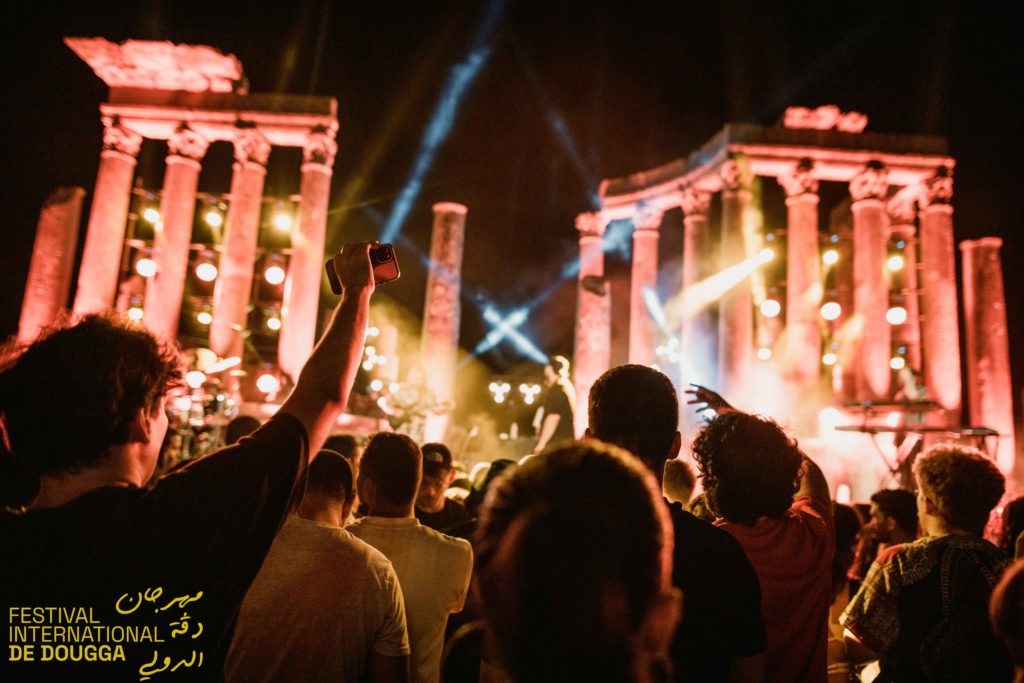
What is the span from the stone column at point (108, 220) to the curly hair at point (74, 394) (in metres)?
25.0

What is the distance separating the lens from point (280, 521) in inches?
62.6

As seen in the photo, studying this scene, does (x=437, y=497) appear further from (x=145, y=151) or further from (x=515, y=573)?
(x=145, y=151)

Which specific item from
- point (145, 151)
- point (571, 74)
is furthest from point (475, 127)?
point (145, 151)

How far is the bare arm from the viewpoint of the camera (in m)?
1.68

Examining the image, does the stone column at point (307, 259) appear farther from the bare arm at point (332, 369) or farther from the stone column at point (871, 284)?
the bare arm at point (332, 369)

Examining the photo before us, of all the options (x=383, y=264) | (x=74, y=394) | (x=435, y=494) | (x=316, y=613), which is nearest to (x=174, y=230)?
(x=435, y=494)

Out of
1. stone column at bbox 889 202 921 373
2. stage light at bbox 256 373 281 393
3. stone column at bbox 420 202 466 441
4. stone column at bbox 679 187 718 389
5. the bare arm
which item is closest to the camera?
the bare arm

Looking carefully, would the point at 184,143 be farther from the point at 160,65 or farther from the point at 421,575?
the point at 421,575

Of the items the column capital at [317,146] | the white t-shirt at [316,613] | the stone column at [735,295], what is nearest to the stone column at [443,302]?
the column capital at [317,146]

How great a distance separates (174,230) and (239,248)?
8.45ft

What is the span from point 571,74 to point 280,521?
28.3 metres

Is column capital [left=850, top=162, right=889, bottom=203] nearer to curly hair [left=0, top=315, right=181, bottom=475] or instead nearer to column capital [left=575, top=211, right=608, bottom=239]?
column capital [left=575, top=211, right=608, bottom=239]

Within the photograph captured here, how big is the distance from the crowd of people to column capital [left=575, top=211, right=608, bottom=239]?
26.7 metres

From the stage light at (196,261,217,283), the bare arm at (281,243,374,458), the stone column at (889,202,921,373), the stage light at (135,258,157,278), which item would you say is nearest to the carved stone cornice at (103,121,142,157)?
the stage light at (135,258,157,278)
